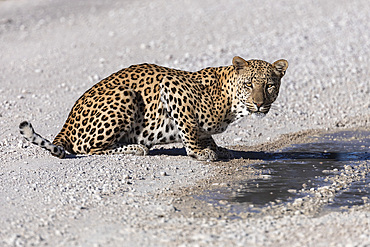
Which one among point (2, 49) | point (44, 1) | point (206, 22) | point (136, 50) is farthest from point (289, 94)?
point (44, 1)

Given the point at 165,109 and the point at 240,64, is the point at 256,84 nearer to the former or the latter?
the point at 240,64

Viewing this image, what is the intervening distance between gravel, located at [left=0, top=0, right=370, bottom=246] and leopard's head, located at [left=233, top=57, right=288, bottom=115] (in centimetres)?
91

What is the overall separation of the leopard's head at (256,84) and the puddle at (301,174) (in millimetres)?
808

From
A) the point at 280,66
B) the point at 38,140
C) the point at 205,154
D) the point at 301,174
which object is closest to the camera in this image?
the point at 38,140

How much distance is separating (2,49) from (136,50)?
3767 millimetres

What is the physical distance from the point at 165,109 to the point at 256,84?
1247 millimetres

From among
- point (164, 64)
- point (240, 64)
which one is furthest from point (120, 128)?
point (164, 64)

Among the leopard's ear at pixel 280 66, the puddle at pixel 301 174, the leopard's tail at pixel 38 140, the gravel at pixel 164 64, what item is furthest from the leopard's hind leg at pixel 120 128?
the leopard's ear at pixel 280 66

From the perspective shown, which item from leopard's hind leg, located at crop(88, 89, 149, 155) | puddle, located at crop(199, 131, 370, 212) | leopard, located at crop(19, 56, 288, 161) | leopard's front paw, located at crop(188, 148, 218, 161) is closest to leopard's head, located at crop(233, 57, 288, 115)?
leopard, located at crop(19, 56, 288, 161)

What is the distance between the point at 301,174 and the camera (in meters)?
8.57

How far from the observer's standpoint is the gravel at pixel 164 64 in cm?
627

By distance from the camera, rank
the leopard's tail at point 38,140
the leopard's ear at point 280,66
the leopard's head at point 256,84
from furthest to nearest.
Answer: the leopard's ear at point 280,66 → the leopard's head at point 256,84 → the leopard's tail at point 38,140

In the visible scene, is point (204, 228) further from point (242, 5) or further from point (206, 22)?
point (242, 5)

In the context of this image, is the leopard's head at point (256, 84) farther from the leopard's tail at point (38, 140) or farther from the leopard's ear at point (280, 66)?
the leopard's tail at point (38, 140)
